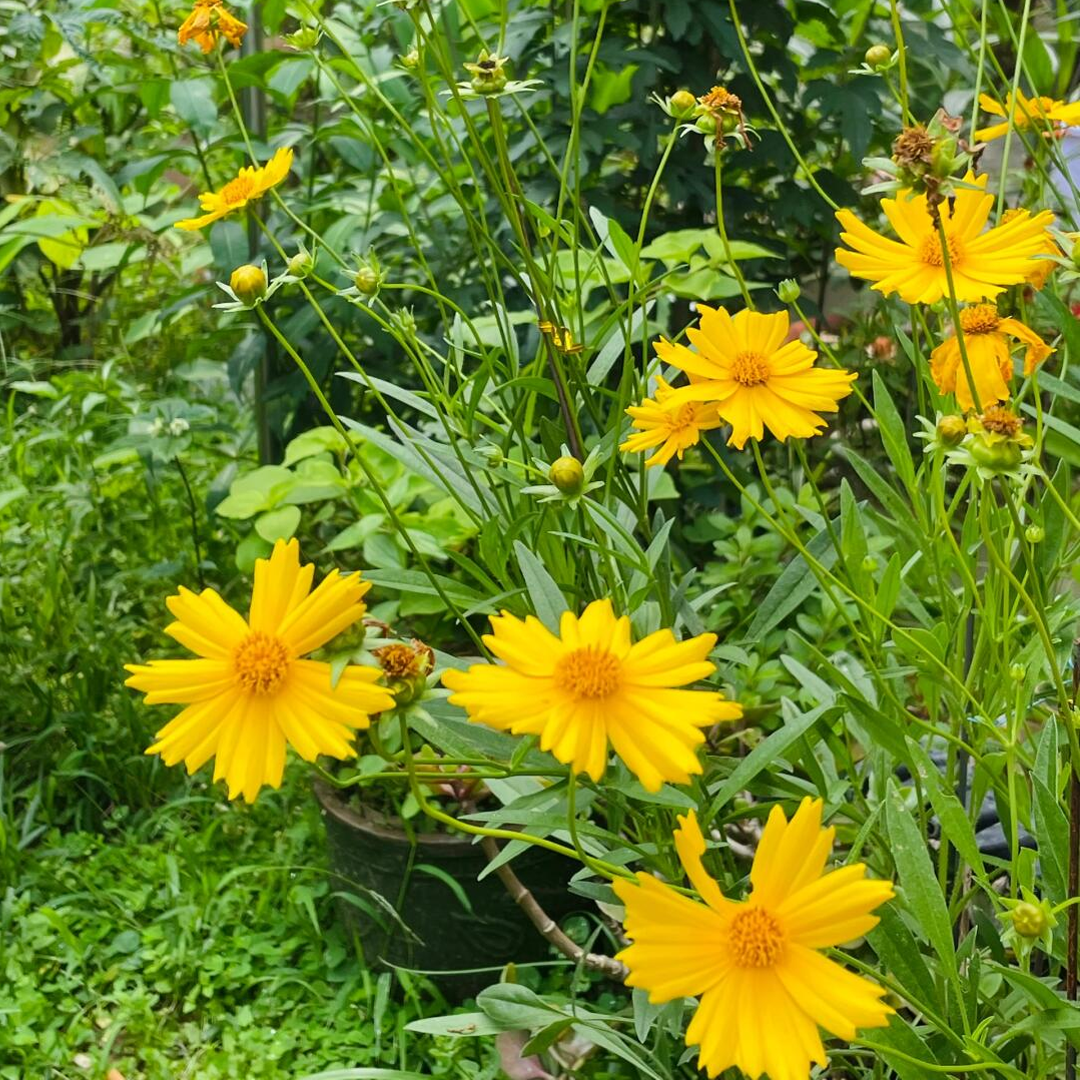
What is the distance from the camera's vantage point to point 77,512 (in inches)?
61.3

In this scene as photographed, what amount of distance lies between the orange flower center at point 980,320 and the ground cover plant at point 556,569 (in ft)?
0.03

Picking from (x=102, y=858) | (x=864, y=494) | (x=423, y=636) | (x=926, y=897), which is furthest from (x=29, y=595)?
(x=926, y=897)

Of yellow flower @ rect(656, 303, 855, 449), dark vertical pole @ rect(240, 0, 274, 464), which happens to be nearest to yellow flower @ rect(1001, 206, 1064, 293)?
yellow flower @ rect(656, 303, 855, 449)

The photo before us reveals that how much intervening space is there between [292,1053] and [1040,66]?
4.75 feet

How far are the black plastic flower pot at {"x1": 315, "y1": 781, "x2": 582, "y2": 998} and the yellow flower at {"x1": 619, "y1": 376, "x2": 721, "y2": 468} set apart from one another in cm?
56

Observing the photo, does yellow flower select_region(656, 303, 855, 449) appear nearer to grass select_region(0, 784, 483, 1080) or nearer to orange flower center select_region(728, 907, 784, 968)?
orange flower center select_region(728, 907, 784, 968)

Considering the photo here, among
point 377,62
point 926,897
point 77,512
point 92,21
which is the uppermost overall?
point 92,21

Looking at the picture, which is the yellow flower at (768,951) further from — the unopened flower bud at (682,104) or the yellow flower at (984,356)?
the unopened flower bud at (682,104)

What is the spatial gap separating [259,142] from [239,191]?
0.86 meters

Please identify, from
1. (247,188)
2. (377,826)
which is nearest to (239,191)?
(247,188)

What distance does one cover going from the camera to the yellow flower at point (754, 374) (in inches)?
21.8

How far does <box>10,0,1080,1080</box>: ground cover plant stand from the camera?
444 mm

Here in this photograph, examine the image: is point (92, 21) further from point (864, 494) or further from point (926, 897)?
point (926, 897)

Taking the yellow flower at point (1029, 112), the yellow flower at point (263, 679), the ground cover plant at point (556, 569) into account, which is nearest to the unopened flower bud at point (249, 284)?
the ground cover plant at point (556, 569)
